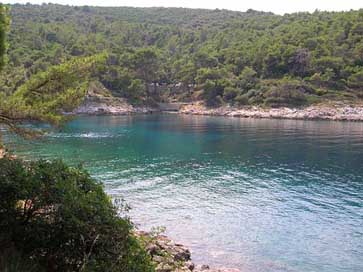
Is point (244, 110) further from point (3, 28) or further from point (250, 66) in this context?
point (3, 28)

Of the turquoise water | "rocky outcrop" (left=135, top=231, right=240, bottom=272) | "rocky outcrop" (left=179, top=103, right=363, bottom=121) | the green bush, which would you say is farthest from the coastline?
the green bush

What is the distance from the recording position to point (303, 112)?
338 ft

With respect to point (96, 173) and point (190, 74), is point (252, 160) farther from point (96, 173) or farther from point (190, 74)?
point (190, 74)

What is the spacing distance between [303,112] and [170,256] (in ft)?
290

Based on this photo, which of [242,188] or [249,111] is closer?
[242,188]

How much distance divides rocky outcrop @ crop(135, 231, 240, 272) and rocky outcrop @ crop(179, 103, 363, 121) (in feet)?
275

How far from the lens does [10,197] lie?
418 inches

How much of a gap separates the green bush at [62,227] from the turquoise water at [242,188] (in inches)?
318

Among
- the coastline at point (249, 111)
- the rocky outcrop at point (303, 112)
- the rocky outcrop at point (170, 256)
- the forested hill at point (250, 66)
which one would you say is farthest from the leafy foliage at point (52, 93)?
the rocky outcrop at point (303, 112)

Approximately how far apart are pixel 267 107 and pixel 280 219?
82.8 meters

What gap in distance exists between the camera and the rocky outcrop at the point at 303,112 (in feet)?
326

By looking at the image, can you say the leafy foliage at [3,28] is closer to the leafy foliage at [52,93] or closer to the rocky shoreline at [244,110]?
the leafy foliage at [52,93]

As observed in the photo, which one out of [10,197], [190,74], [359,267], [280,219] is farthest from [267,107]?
[10,197]

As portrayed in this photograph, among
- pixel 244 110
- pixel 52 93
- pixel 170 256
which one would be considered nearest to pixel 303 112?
pixel 244 110
